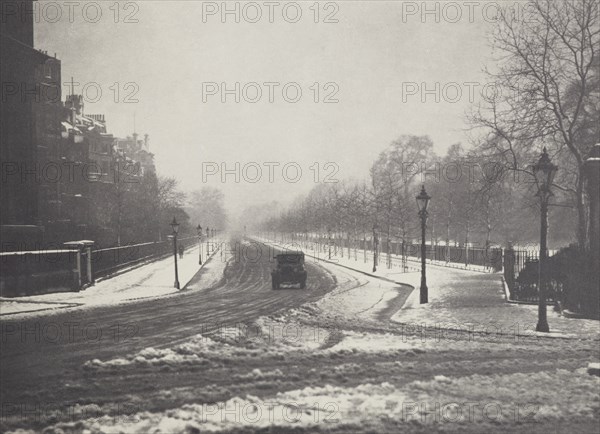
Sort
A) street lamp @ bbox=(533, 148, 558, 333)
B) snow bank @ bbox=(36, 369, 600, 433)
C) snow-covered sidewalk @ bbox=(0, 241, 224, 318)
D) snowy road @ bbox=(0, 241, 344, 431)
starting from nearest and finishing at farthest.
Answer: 1. snow bank @ bbox=(36, 369, 600, 433)
2. snowy road @ bbox=(0, 241, 344, 431)
3. street lamp @ bbox=(533, 148, 558, 333)
4. snow-covered sidewalk @ bbox=(0, 241, 224, 318)

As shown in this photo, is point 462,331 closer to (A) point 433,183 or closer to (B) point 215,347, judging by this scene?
(B) point 215,347

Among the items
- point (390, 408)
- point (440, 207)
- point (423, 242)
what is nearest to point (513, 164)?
point (423, 242)

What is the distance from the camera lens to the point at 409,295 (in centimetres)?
2028

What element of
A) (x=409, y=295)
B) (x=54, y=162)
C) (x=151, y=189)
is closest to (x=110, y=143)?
(x=151, y=189)

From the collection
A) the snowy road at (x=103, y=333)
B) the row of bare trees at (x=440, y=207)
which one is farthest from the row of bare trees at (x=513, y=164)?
the snowy road at (x=103, y=333)

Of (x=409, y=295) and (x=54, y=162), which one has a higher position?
(x=54, y=162)

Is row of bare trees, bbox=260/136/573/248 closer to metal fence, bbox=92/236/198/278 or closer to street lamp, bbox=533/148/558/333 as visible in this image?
metal fence, bbox=92/236/198/278

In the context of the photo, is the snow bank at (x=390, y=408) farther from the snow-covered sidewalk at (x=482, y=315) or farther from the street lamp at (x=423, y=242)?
the street lamp at (x=423, y=242)

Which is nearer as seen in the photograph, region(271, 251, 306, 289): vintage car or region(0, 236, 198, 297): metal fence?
region(0, 236, 198, 297): metal fence

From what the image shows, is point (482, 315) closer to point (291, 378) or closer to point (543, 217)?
point (543, 217)

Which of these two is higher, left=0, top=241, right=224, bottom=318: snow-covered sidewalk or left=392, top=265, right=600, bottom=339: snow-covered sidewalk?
left=392, top=265, right=600, bottom=339: snow-covered sidewalk

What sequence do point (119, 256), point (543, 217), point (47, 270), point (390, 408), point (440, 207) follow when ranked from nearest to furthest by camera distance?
point (390, 408), point (543, 217), point (47, 270), point (119, 256), point (440, 207)

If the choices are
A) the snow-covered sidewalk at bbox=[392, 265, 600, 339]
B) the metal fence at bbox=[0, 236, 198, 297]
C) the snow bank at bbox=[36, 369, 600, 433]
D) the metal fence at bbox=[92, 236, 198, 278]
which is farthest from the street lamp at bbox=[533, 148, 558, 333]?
the metal fence at bbox=[92, 236, 198, 278]

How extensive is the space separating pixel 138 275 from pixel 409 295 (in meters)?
17.4
